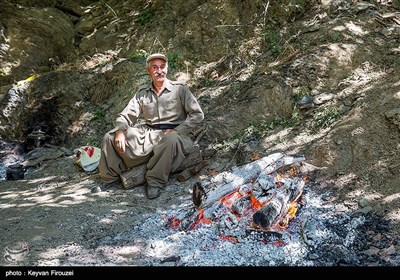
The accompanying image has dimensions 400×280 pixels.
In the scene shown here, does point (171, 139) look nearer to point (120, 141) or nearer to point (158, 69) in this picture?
point (120, 141)

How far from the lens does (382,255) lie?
3074 mm

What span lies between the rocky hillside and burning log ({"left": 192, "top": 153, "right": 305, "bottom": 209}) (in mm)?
410

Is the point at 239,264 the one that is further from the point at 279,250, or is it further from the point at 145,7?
the point at 145,7

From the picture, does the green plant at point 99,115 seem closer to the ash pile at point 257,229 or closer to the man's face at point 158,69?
the man's face at point 158,69

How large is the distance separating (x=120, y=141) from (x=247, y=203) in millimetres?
2002

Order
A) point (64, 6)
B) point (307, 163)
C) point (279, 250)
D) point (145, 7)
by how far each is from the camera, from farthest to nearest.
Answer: point (64, 6), point (145, 7), point (307, 163), point (279, 250)

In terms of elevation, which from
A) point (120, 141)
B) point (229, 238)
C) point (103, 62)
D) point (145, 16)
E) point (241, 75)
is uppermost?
point (145, 16)

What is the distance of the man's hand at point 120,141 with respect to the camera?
16.1 feet

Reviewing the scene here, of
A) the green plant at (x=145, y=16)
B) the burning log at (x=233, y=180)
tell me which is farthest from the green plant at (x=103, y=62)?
the burning log at (x=233, y=180)

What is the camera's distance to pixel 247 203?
12.4 feet

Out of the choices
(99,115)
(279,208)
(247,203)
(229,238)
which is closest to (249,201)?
(247,203)

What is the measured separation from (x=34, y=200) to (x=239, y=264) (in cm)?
314

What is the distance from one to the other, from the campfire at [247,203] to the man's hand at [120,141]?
135 centimetres
